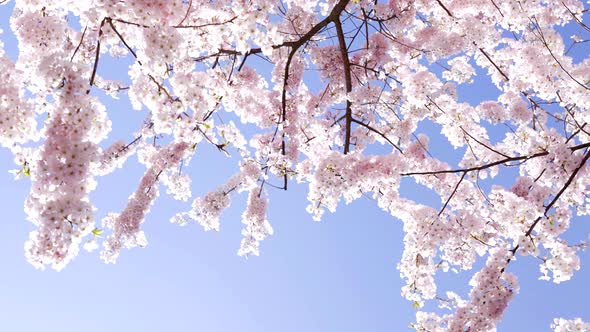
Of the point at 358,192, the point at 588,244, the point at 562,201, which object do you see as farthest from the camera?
the point at 358,192

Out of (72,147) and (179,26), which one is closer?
(72,147)

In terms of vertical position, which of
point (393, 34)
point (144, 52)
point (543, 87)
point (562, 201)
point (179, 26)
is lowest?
point (144, 52)

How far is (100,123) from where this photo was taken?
455 centimetres

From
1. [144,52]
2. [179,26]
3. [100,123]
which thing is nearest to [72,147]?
[100,123]

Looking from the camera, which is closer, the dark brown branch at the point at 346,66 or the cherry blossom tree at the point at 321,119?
the cherry blossom tree at the point at 321,119

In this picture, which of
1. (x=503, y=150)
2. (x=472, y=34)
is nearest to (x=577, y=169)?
(x=503, y=150)

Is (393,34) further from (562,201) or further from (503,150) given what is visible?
(562,201)

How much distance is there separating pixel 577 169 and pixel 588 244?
1629mm

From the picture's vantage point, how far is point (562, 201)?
748cm

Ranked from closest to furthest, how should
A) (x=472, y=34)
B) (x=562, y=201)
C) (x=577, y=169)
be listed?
(x=577, y=169), (x=562, y=201), (x=472, y=34)

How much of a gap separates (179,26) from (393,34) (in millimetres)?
5456

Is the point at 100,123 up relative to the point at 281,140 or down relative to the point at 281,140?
down

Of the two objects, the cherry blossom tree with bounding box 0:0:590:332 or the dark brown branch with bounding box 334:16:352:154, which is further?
the dark brown branch with bounding box 334:16:352:154

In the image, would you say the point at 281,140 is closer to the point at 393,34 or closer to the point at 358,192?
the point at 358,192
